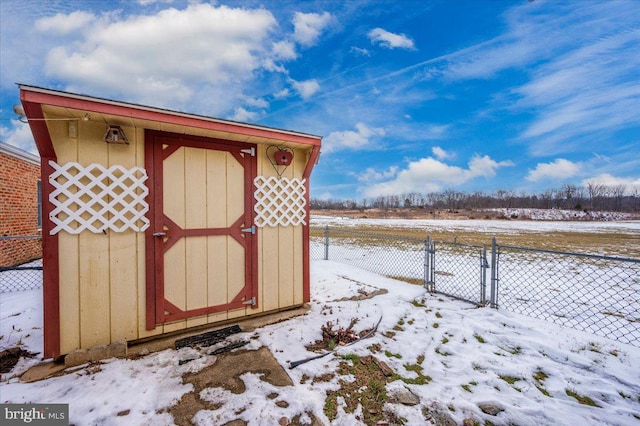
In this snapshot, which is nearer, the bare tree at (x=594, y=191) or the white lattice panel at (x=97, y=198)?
the white lattice panel at (x=97, y=198)

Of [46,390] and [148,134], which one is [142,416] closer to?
[46,390]

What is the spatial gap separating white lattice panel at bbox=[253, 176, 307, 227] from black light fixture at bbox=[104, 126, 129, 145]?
1.53 metres

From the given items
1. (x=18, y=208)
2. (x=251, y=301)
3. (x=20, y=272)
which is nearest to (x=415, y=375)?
(x=251, y=301)

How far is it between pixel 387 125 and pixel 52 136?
32.6m

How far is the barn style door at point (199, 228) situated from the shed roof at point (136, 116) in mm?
200

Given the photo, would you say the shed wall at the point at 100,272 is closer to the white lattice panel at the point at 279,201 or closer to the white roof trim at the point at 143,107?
the white roof trim at the point at 143,107

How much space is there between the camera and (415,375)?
8.02 feet

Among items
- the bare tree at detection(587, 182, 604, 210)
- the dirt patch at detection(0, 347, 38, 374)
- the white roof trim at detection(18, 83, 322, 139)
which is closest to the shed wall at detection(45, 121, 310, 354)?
the white roof trim at detection(18, 83, 322, 139)

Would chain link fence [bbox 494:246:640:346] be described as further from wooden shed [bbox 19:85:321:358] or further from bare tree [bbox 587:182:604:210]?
bare tree [bbox 587:182:604:210]

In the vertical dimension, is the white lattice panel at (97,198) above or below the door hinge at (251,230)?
above

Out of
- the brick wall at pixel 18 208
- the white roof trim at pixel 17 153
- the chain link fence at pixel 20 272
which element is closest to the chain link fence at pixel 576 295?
the chain link fence at pixel 20 272

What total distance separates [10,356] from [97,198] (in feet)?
6.08

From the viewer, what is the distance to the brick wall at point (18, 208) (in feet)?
20.7

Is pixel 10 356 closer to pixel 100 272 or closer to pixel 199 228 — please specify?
pixel 100 272
